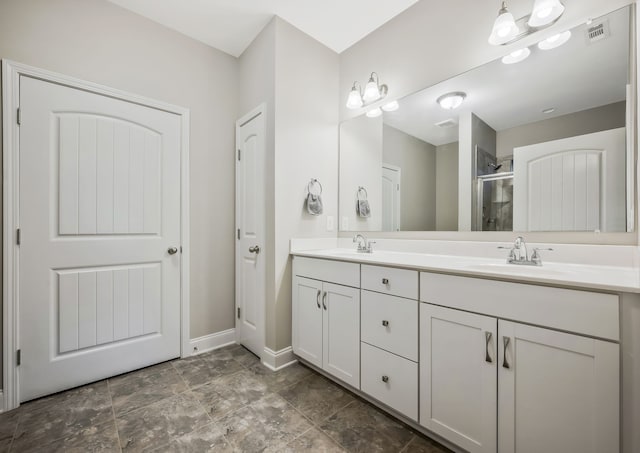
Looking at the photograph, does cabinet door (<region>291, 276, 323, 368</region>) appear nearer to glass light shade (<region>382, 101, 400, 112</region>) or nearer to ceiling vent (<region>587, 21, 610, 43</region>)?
glass light shade (<region>382, 101, 400, 112</region>)

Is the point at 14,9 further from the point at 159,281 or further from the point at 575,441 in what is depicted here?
the point at 575,441

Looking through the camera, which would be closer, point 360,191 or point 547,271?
point 547,271

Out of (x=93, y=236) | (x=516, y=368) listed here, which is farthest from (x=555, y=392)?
(x=93, y=236)

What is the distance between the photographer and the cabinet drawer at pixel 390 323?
1.28 meters

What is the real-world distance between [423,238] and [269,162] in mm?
1294

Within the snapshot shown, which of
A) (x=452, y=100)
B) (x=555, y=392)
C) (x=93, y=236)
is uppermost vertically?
(x=452, y=100)

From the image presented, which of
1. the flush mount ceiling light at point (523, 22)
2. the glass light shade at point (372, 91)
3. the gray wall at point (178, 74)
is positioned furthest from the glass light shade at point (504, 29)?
the gray wall at point (178, 74)

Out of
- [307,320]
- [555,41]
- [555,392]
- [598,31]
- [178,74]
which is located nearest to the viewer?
[555,392]

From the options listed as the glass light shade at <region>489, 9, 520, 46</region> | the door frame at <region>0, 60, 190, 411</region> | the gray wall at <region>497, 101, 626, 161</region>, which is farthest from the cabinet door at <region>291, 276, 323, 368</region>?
the glass light shade at <region>489, 9, 520, 46</region>

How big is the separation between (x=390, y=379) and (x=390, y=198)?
1.27 m

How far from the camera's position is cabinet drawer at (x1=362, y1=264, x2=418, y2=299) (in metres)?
1.29

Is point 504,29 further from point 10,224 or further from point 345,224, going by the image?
point 10,224

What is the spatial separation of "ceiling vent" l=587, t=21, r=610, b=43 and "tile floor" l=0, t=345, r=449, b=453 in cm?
209

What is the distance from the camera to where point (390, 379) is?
4.51 ft
